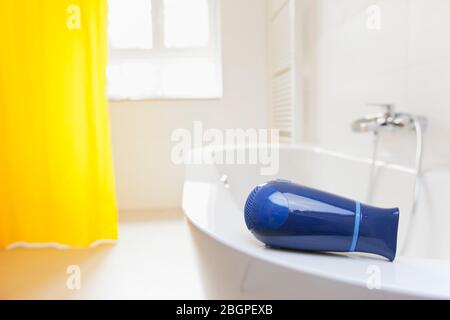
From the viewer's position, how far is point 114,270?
6.42ft

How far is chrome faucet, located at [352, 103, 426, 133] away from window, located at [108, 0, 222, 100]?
2.01 metres

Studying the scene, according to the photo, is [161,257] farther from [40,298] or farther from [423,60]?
[423,60]

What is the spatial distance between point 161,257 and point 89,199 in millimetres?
530

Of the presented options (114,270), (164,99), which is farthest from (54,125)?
(164,99)

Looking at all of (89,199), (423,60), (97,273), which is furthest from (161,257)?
(423,60)

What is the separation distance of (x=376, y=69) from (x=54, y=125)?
1647mm

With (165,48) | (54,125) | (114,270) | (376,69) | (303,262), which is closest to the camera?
(303,262)

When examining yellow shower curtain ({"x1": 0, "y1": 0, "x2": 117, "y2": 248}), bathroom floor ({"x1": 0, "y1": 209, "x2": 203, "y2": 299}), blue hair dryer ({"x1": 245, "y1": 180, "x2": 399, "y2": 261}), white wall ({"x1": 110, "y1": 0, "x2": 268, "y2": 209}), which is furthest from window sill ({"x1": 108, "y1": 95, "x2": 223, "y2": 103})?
blue hair dryer ({"x1": 245, "y1": 180, "x2": 399, "y2": 261})

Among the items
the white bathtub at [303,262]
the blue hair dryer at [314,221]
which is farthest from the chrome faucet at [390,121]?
the blue hair dryer at [314,221]

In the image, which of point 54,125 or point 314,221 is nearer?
point 314,221

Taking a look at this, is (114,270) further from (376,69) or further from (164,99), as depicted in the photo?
(164,99)

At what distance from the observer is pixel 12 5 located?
7.20 ft

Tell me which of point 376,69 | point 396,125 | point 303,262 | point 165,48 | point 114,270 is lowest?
point 114,270
